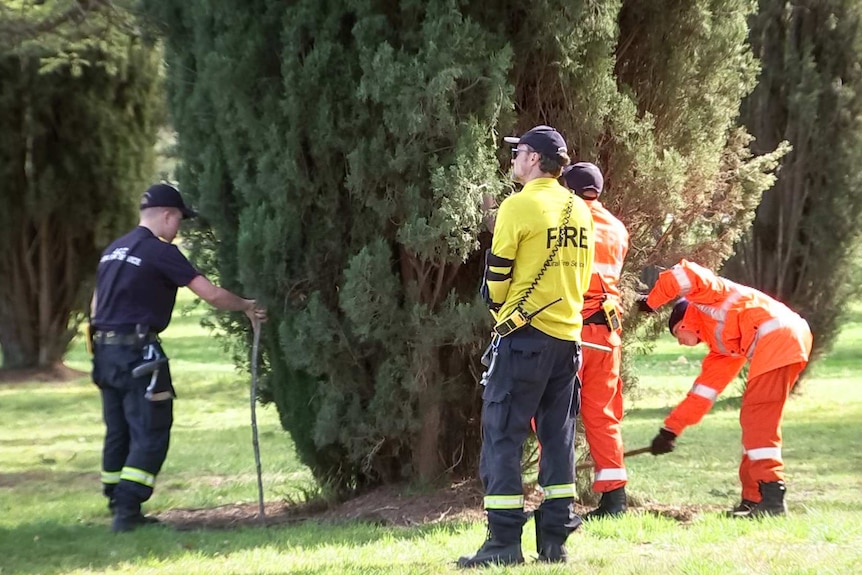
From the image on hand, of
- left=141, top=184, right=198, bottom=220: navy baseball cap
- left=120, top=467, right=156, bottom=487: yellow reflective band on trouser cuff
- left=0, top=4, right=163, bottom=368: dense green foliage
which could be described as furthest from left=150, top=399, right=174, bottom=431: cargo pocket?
left=0, top=4, right=163, bottom=368: dense green foliage

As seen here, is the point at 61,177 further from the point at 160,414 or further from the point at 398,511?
the point at 398,511

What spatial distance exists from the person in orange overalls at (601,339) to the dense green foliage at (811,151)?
290 inches

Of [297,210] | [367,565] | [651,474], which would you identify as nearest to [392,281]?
[297,210]

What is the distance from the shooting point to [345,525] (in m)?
6.73

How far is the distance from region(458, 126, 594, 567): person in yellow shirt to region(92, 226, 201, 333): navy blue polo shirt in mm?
2340

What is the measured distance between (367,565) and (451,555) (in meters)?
0.53

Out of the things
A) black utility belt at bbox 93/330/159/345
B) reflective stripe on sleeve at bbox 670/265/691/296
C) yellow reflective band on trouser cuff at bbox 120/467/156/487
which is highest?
reflective stripe on sleeve at bbox 670/265/691/296

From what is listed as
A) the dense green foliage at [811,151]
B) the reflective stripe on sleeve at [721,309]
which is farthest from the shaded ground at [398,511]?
the dense green foliage at [811,151]

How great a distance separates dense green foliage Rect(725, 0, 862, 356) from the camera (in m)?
12.9

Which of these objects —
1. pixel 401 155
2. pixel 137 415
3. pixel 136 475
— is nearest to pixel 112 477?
pixel 136 475

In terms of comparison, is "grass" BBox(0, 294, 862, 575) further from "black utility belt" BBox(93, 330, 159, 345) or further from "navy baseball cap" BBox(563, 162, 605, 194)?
"navy baseball cap" BBox(563, 162, 605, 194)

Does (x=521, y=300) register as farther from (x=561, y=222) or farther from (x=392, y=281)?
(x=392, y=281)

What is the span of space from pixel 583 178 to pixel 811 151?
7.69 meters

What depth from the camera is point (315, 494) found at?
7.67 metres
